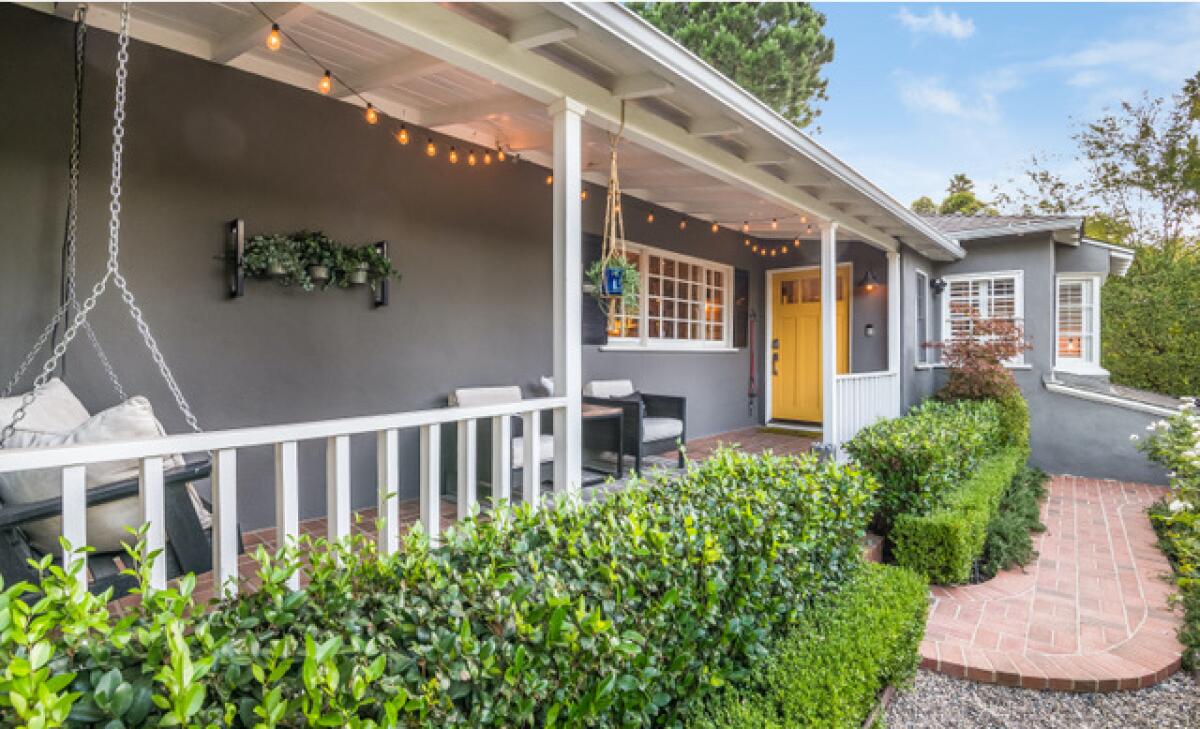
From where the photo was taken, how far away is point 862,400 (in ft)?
20.5

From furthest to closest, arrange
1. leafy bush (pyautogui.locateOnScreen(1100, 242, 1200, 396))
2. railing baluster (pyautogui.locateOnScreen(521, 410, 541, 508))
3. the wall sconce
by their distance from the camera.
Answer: leafy bush (pyautogui.locateOnScreen(1100, 242, 1200, 396)), the wall sconce, railing baluster (pyautogui.locateOnScreen(521, 410, 541, 508))

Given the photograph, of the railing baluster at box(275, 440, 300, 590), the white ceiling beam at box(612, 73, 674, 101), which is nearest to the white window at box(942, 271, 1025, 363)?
the white ceiling beam at box(612, 73, 674, 101)

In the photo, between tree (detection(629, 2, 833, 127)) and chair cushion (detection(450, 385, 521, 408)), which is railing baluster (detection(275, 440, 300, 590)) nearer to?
chair cushion (detection(450, 385, 521, 408))

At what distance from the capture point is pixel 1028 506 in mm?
5254

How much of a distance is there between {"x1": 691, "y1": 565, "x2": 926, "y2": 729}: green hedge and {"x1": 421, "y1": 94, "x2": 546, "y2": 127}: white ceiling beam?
10.8ft

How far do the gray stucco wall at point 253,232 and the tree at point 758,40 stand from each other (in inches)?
→ 314

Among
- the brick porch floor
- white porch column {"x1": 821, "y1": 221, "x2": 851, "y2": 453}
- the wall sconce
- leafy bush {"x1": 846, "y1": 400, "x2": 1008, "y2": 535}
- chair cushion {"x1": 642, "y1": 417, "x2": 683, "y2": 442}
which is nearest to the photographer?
the brick porch floor

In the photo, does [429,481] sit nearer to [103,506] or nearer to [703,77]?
[103,506]

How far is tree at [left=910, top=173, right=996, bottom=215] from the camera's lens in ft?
63.6

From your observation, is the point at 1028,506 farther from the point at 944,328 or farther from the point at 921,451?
the point at 944,328

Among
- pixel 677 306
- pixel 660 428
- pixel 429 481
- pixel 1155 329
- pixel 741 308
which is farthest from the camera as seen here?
pixel 1155 329

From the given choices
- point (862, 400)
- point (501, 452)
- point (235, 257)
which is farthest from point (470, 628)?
point (862, 400)

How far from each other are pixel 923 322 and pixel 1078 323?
2855mm

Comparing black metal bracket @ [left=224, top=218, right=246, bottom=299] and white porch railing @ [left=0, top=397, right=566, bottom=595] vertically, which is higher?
black metal bracket @ [left=224, top=218, right=246, bottom=299]
